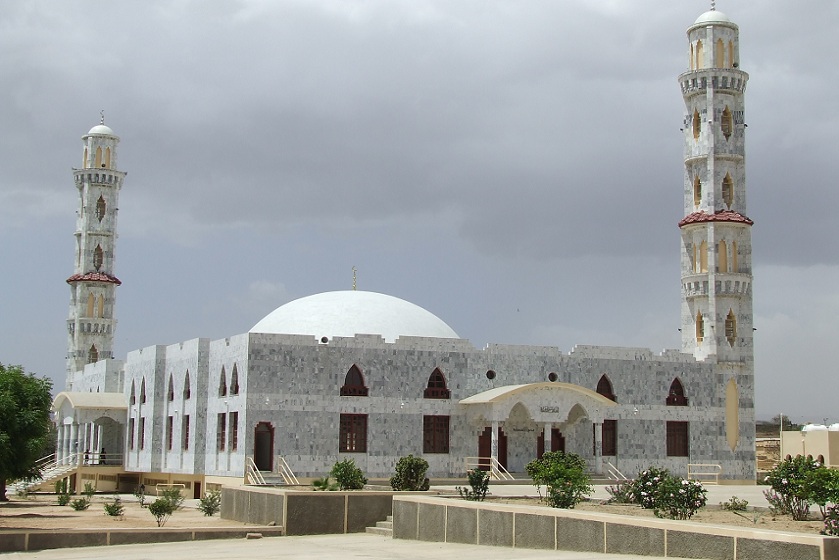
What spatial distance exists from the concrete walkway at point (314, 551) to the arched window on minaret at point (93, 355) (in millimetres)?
32993

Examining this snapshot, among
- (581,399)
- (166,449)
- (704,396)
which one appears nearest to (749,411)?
(704,396)

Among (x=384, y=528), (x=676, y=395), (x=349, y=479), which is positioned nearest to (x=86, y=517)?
(x=349, y=479)

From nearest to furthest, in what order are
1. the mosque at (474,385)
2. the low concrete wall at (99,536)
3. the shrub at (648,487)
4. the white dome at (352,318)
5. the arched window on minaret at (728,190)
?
the low concrete wall at (99,536), the shrub at (648,487), the mosque at (474,385), the white dome at (352,318), the arched window on minaret at (728,190)

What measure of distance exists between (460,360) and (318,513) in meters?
15.3

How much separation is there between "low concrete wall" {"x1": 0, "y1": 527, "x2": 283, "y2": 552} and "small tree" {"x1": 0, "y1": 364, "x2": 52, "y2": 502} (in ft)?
39.5

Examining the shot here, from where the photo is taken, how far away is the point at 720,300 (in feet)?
131

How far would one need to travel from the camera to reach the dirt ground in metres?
25.8

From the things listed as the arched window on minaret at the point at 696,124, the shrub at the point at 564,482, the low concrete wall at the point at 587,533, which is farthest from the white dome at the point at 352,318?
the low concrete wall at the point at 587,533

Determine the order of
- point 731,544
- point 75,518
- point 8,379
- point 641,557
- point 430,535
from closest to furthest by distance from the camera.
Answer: point 731,544 → point 641,557 → point 430,535 → point 75,518 → point 8,379

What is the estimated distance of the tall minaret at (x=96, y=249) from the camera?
171ft

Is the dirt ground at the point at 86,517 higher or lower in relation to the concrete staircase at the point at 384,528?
lower

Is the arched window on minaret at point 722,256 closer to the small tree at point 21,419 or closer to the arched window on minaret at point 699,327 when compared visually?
the arched window on minaret at point 699,327

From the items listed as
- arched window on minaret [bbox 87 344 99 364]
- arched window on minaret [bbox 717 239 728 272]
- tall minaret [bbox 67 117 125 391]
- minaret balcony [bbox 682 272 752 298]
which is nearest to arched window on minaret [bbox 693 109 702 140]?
arched window on minaret [bbox 717 239 728 272]

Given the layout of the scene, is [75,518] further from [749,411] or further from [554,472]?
[749,411]
